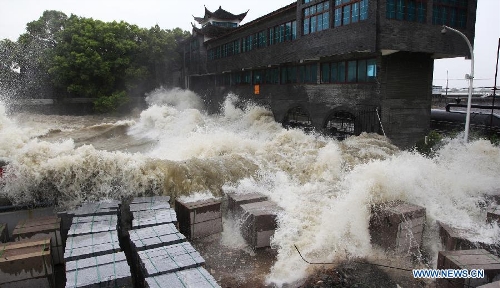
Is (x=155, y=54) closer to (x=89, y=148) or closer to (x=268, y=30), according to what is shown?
(x=268, y=30)

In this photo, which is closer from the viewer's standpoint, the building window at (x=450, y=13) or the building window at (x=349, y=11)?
the building window at (x=349, y=11)

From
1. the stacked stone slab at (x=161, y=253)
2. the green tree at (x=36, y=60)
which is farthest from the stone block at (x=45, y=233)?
the green tree at (x=36, y=60)

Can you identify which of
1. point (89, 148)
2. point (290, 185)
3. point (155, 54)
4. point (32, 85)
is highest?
point (155, 54)

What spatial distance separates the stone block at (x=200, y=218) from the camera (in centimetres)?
834

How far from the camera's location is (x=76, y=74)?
33031 millimetres

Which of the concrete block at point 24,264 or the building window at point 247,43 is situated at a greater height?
the building window at point 247,43

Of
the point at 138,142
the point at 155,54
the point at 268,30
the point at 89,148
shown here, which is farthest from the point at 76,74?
the point at 89,148

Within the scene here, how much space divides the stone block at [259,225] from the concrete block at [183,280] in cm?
273

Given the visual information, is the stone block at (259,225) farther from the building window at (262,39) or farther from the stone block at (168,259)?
the building window at (262,39)

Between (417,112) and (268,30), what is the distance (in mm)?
10626

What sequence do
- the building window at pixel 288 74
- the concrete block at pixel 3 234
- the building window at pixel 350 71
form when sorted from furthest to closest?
1. the building window at pixel 288 74
2. the building window at pixel 350 71
3. the concrete block at pixel 3 234

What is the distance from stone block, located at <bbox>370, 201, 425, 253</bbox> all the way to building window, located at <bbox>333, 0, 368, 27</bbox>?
33.1 feet

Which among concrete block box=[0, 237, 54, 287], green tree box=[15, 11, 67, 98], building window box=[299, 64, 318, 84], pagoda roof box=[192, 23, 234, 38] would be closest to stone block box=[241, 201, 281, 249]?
concrete block box=[0, 237, 54, 287]

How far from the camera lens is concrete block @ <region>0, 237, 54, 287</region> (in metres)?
5.88
